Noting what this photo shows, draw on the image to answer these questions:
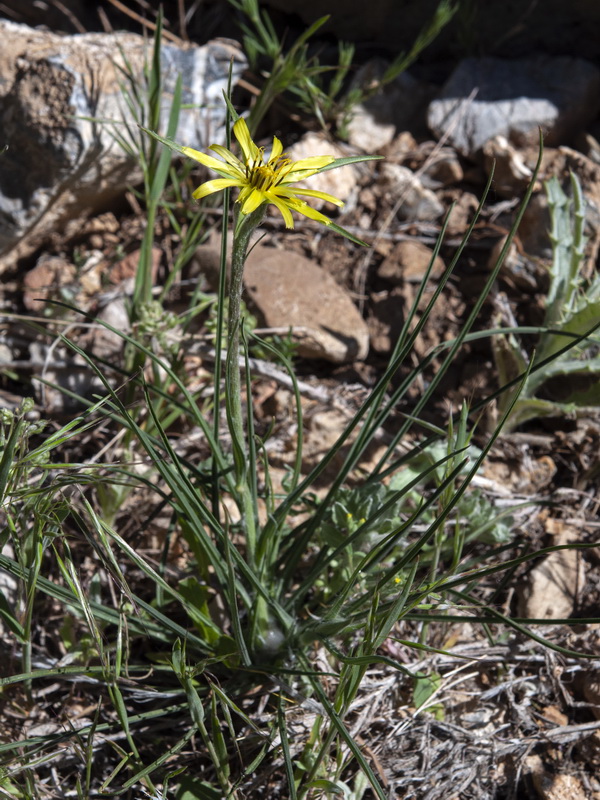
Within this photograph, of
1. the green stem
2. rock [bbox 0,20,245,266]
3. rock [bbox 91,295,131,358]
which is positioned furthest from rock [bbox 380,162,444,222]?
the green stem

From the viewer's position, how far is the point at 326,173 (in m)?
3.29

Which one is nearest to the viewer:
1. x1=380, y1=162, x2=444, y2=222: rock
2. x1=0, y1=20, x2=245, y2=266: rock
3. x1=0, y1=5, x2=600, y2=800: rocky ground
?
x1=0, y1=5, x2=600, y2=800: rocky ground

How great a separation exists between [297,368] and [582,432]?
1169 mm

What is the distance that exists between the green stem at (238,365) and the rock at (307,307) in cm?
109

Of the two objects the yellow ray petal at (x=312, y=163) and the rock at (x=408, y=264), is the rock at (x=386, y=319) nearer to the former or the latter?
the rock at (x=408, y=264)

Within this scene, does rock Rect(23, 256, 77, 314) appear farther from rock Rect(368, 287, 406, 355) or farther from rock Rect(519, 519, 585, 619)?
rock Rect(519, 519, 585, 619)

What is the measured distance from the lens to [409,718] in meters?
1.93

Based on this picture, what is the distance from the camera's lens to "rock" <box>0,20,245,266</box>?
294 centimetres

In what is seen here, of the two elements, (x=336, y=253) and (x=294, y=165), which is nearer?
(x=294, y=165)

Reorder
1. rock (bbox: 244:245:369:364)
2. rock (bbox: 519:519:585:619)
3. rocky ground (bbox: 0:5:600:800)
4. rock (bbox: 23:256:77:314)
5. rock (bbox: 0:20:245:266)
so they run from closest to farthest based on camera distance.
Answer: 1. rocky ground (bbox: 0:5:600:800)
2. rock (bbox: 519:519:585:619)
3. rock (bbox: 244:245:369:364)
4. rock (bbox: 0:20:245:266)
5. rock (bbox: 23:256:77:314)

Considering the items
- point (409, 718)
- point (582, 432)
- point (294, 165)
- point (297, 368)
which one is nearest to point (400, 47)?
point (297, 368)

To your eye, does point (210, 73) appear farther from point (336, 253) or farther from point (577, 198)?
point (577, 198)

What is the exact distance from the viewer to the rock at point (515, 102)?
11.1ft

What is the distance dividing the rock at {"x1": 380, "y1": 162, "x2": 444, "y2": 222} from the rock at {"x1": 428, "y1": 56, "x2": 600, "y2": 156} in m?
0.34
